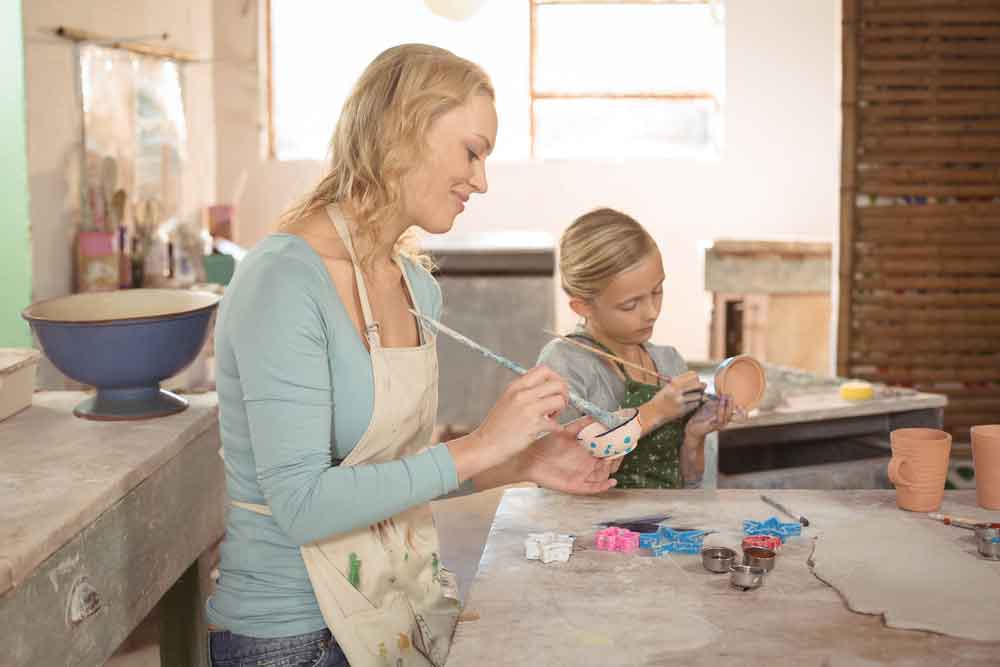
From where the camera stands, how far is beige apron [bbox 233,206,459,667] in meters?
1.83

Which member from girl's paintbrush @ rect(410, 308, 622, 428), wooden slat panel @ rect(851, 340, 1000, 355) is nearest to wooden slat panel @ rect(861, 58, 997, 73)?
wooden slat panel @ rect(851, 340, 1000, 355)

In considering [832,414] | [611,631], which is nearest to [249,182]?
[832,414]

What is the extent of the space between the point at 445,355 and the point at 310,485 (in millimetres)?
3767

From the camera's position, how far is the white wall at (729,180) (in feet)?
25.0

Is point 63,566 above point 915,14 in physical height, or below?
below

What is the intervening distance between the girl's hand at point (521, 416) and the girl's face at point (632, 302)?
0.92 m

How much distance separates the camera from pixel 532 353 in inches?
218

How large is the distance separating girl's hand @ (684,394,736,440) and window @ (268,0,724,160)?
5.36 meters

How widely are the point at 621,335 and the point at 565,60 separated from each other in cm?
542

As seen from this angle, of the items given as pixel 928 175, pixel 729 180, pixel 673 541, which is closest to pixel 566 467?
pixel 673 541

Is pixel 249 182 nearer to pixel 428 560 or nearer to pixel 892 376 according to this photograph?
pixel 892 376

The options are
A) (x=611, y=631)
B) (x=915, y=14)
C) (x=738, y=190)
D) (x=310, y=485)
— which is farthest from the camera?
(x=738, y=190)

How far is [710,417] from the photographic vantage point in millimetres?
2621

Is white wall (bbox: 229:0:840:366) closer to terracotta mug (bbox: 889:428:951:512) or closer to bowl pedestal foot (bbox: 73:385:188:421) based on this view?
bowl pedestal foot (bbox: 73:385:188:421)
